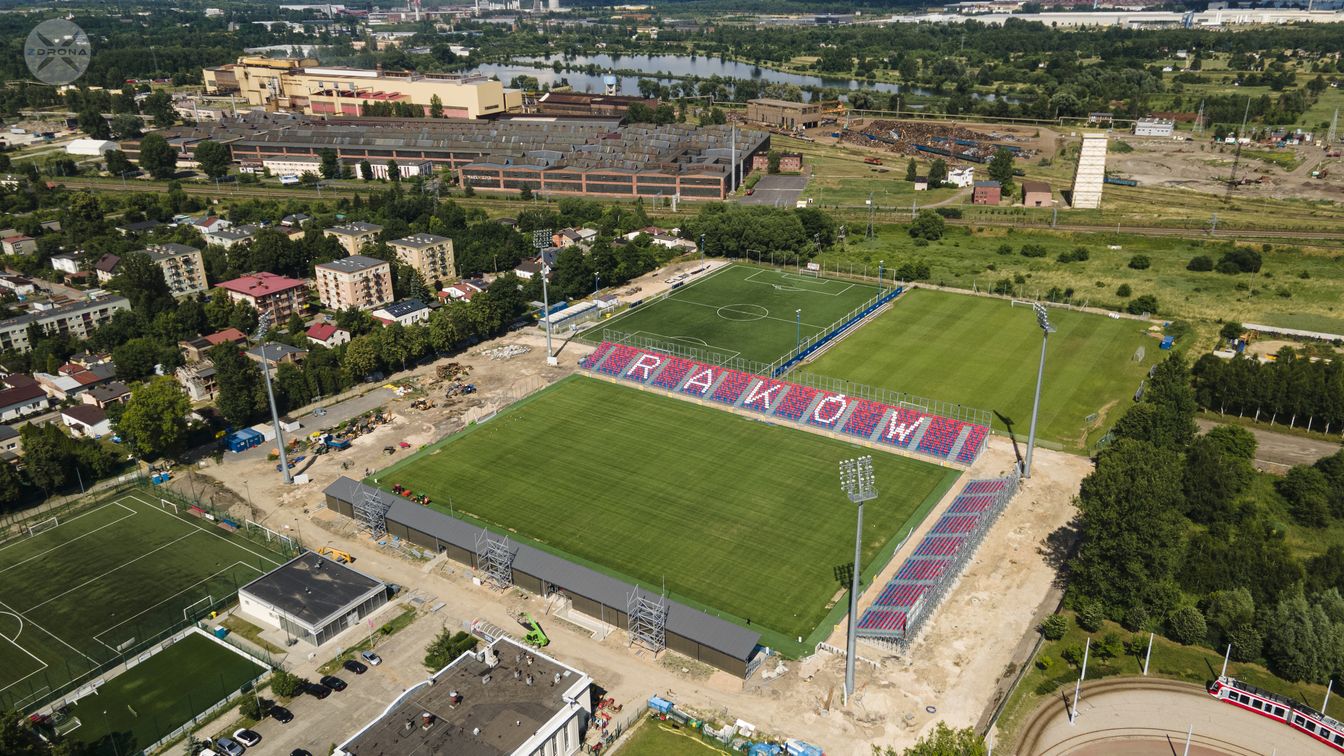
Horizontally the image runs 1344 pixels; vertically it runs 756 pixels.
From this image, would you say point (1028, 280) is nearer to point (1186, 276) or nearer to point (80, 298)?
point (1186, 276)

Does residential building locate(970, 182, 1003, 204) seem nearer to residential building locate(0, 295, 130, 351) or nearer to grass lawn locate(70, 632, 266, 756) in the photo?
residential building locate(0, 295, 130, 351)

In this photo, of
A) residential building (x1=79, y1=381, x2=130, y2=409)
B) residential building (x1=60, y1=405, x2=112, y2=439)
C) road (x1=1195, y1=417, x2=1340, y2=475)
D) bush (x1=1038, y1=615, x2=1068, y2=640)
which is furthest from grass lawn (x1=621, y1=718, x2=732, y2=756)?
residential building (x1=79, y1=381, x2=130, y2=409)

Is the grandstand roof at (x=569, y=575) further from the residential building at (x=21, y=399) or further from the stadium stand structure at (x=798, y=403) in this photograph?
the residential building at (x=21, y=399)

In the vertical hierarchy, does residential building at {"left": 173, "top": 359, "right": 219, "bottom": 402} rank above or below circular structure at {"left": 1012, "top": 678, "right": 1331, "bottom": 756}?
above

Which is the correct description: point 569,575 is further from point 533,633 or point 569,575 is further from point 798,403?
point 798,403

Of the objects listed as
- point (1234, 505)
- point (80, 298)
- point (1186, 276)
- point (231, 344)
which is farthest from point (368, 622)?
point (1186, 276)

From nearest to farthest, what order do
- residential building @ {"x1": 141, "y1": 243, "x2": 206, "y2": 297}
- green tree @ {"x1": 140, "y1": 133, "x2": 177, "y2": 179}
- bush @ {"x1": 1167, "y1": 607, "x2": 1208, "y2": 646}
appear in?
bush @ {"x1": 1167, "y1": 607, "x2": 1208, "y2": 646} → residential building @ {"x1": 141, "y1": 243, "x2": 206, "y2": 297} → green tree @ {"x1": 140, "y1": 133, "x2": 177, "y2": 179}

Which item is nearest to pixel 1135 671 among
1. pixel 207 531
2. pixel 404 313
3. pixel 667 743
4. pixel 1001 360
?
pixel 667 743
